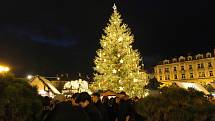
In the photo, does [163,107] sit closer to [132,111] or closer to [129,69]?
[132,111]

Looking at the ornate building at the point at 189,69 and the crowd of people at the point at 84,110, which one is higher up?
the ornate building at the point at 189,69

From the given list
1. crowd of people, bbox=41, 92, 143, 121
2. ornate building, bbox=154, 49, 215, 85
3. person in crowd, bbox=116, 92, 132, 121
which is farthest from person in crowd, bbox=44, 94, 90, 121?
ornate building, bbox=154, 49, 215, 85

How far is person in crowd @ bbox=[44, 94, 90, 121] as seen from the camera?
4.94 metres

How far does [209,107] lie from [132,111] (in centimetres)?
431

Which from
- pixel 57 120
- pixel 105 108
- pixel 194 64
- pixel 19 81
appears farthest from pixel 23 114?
pixel 194 64

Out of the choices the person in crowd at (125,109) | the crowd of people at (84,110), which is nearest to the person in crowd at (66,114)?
the crowd of people at (84,110)

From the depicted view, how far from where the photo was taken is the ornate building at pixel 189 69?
307 feet

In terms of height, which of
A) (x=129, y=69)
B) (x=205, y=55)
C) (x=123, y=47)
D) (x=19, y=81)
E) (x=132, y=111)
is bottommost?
(x=132, y=111)

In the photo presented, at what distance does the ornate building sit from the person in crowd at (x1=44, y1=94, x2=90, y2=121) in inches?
3473

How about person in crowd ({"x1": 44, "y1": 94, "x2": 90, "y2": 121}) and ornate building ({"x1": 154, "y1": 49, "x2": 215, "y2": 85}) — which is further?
ornate building ({"x1": 154, "y1": 49, "x2": 215, "y2": 85})

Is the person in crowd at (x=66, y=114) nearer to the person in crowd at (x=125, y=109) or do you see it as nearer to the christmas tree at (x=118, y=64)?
the person in crowd at (x=125, y=109)

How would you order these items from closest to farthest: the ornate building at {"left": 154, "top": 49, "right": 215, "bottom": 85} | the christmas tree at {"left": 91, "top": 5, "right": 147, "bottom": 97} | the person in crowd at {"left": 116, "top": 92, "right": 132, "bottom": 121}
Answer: the person in crowd at {"left": 116, "top": 92, "right": 132, "bottom": 121} → the christmas tree at {"left": 91, "top": 5, "right": 147, "bottom": 97} → the ornate building at {"left": 154, "top": 49, "right": 215, "bottom": 85}

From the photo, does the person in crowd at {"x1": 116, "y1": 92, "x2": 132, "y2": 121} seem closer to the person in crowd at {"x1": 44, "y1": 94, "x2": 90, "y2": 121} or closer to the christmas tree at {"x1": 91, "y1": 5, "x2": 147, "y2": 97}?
the person in crowd at {"x1": 44, "y1": 94, "x2": 90, "y2": 121}

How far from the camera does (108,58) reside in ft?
105
